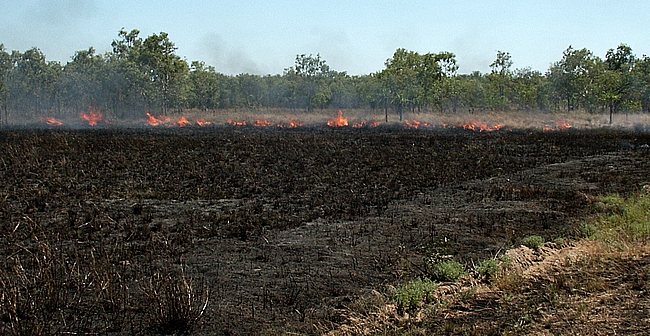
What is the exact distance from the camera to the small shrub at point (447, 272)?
7.88 m

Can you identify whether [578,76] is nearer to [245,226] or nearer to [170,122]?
[170,122]

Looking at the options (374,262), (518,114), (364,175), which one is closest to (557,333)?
(374,262)

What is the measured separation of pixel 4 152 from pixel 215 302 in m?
21.2

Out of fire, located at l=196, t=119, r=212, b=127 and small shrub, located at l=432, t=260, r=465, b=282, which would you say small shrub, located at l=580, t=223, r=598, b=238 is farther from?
fire, located at l=196, t=119, r=212, b=127

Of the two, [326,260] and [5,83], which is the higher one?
[5,83]

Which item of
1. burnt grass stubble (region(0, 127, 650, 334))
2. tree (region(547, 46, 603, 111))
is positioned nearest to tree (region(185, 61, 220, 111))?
tree (region(547, 46, 603, 111))

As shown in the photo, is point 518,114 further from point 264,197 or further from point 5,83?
point 5,83

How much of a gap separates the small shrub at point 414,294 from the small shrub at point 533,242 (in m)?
2.81

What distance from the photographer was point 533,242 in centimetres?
959

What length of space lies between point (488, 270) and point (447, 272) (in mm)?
603

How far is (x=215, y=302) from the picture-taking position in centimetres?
712

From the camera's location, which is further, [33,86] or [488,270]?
[33,86]

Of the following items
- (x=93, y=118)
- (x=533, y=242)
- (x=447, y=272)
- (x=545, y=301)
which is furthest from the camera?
(x=93, y=118)

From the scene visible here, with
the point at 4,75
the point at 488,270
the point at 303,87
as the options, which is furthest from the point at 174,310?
the point at 4,75
